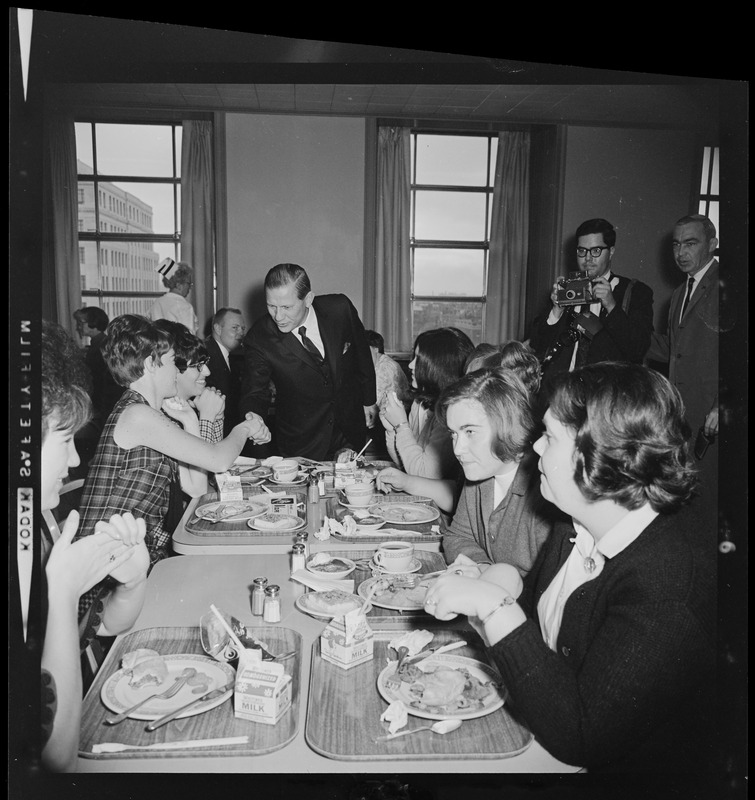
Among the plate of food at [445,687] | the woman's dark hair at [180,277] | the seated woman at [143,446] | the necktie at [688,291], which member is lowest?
the plate of food at [445,687]

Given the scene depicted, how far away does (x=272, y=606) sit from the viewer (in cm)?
169

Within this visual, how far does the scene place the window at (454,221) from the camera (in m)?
2.85

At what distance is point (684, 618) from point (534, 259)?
160 cm

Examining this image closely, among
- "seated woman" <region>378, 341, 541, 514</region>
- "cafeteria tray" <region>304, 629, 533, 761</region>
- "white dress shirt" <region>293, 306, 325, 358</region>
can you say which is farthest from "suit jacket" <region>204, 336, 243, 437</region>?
"cafeteria tray" <region>304, 629, 533, 761</region>

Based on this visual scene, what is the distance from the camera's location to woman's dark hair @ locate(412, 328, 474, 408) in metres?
2.88

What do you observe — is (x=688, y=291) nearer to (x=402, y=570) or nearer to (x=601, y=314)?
(x=601, y=314)

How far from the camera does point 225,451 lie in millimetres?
2496

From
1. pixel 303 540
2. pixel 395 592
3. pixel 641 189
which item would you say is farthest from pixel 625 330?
pixel 303 540

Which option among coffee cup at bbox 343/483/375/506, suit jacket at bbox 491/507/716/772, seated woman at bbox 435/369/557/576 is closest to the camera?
suit jacket at bbox 491/507/716/772

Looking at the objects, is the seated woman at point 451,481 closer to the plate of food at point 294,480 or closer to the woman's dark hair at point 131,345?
the plate of food at point 294,480

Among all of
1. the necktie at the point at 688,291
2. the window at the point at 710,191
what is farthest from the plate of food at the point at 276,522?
the window at the point at 710,191

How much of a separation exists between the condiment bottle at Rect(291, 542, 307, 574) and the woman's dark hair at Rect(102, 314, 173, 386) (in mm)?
809

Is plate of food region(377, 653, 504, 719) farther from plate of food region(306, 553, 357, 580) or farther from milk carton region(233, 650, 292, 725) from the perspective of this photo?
plate of food region(306, 553, 357, 580)

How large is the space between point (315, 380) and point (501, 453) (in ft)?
3.21
